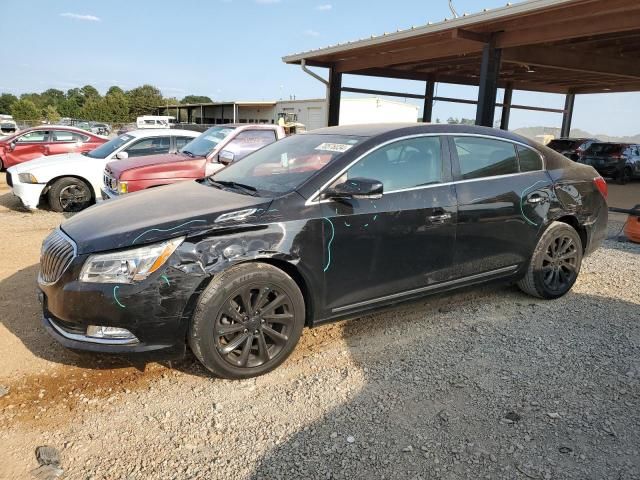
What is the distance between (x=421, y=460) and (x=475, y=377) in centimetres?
98

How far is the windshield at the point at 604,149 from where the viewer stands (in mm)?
17156

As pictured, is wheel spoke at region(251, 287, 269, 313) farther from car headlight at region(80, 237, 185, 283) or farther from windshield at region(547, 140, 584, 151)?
windshield at region(547, 140, 584, 151)

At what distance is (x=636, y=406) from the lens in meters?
3.01

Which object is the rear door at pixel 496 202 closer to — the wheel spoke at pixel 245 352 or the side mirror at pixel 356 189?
the side mirror at pixel 356 189

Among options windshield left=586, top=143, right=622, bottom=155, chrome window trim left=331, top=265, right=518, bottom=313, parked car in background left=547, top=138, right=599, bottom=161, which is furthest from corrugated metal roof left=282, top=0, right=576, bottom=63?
windshield left=586, top=143, right=622, bottom=155

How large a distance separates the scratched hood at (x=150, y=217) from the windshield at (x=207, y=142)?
4.21 meters

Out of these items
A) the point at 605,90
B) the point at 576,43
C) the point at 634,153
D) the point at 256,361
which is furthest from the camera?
the point at 605,90

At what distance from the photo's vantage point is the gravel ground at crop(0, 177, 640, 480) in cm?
247

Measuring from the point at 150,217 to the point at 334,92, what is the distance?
525 inches

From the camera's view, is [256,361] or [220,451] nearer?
[220,451]

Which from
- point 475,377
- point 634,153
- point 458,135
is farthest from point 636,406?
point 634,153

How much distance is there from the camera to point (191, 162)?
24.2ft

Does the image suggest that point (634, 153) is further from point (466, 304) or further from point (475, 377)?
point (475, 377)

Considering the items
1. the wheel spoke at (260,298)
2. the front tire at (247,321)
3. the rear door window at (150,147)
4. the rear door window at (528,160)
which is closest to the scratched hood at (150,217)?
the front tire at (247,321)
